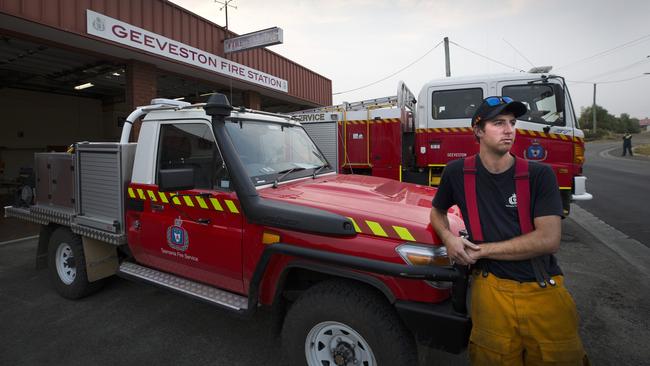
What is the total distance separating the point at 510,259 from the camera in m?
1.75

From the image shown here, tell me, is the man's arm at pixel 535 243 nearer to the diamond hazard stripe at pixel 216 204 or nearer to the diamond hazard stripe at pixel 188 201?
the diamond hazard stripe at pixel 216 204

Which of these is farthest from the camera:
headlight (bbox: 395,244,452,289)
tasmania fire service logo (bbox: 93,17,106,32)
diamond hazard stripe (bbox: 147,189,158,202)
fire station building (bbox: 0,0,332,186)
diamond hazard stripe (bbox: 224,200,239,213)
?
tasmania fire service logo (bbox: 93,17,106,32)

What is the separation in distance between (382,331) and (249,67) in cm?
1036

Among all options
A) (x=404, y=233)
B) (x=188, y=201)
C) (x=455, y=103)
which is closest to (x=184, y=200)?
(x=188, y=201)

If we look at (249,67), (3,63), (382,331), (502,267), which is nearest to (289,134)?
(382,331)

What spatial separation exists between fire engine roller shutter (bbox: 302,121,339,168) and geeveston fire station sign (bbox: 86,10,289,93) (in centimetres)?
372

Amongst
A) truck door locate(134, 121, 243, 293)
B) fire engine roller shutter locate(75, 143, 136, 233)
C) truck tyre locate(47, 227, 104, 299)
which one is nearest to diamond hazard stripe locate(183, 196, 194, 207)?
truck door locate(134, 121, 243, 293)

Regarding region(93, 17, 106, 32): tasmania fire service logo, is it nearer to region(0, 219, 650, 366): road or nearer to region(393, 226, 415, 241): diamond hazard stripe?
region(0, 219, 650, 366): road

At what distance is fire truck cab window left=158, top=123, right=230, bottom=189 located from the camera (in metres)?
2.92

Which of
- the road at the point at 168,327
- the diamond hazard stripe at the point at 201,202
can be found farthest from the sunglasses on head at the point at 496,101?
the diamond hazard stripe at the point at 201,202

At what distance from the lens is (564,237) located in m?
6.61

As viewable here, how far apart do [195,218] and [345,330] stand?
156 cm

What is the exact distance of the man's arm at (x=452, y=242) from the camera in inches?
72.7

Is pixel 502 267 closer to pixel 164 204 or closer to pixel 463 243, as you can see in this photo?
pixel 463 243
